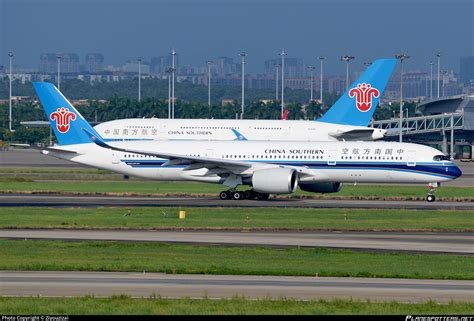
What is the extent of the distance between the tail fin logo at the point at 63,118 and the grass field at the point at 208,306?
148 ft

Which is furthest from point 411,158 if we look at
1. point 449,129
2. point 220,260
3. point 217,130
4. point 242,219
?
point 449,129

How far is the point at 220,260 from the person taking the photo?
36.6 metres

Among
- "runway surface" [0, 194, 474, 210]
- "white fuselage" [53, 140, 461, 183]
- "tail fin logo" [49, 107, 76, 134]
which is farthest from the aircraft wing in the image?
"tail fin logo" [49, 107, 76, 134]

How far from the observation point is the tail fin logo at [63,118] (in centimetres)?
7225

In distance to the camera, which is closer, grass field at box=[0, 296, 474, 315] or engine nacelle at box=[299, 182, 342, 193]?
grass field at box=[0, 296, 474, 315]

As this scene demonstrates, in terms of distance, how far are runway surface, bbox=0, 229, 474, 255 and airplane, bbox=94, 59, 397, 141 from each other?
1608 inches

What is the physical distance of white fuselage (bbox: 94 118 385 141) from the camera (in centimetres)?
8662

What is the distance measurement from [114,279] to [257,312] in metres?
7.05

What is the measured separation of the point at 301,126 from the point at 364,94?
19.2 feet

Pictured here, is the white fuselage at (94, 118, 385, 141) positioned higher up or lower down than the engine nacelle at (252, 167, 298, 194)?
higher up

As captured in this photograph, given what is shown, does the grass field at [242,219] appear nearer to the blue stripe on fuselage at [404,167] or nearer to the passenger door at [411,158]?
the blue stripe on fuselage at [404,167]

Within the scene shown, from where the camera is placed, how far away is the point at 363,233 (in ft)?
151

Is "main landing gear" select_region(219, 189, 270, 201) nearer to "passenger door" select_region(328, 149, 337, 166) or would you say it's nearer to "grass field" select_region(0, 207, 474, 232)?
"passenger door" select_region(328, 149, 337, 166)

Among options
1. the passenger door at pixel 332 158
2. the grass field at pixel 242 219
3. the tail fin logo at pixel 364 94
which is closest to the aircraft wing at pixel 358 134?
the tail fin logo at pixel 364 94
